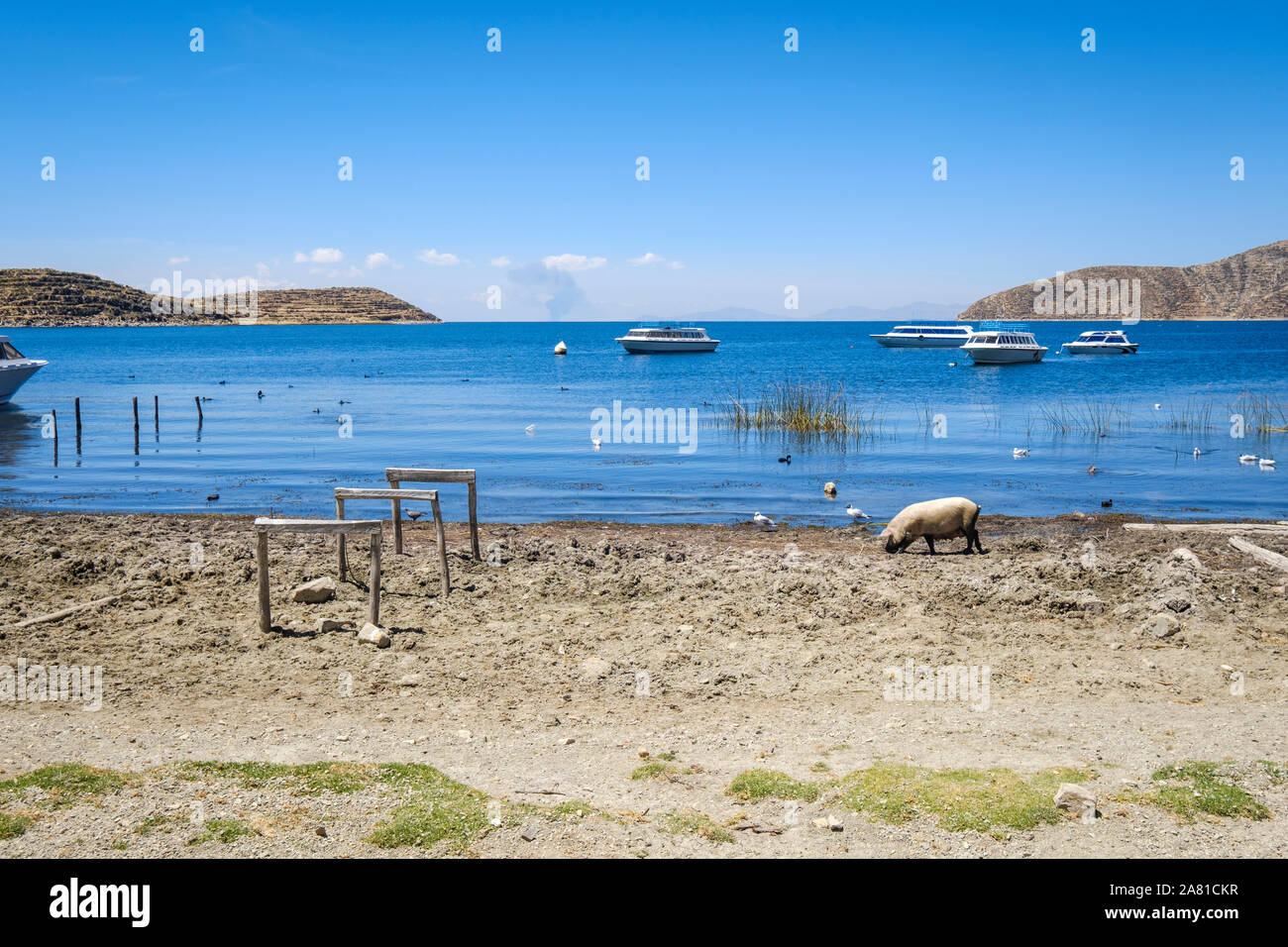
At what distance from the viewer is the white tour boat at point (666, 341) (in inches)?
4481

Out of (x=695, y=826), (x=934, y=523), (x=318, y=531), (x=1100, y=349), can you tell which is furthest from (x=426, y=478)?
(x=1100, y=349)

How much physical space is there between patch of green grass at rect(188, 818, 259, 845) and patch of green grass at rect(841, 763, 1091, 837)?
172 inches

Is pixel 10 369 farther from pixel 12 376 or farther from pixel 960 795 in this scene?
pixel 960 795

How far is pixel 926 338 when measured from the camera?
143m

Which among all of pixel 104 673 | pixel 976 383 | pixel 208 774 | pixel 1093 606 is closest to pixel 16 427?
pixel 104 673

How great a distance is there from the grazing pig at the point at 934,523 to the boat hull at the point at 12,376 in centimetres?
4993

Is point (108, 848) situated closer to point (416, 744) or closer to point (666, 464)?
point (416, 744)

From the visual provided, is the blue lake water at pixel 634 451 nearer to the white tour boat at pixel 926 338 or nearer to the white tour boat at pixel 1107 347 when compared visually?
the white tour boat at pixel 1107 347

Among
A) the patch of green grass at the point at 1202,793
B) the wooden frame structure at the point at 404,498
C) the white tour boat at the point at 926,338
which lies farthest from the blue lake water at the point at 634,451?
the white tour boat at the point at 926,338

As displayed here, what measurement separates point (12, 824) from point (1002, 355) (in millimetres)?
96696

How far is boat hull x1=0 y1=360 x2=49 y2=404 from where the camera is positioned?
49688mm

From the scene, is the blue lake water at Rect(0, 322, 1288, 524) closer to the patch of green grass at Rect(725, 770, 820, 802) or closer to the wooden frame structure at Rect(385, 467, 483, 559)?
the wooden frame structure at Rect(385, 467, 483, 559)

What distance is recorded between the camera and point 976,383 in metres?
75.1
